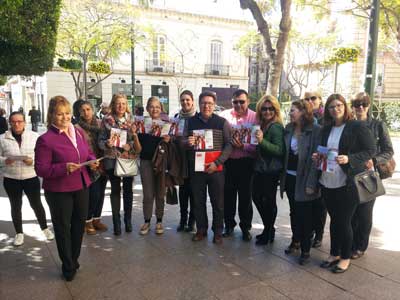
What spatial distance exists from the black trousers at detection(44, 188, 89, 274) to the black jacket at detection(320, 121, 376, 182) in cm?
289

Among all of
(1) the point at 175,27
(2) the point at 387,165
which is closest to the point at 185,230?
(2) the point at 387,165

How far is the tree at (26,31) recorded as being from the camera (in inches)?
205

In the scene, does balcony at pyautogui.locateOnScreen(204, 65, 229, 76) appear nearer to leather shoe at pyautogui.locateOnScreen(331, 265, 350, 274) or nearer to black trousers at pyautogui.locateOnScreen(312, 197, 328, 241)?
black trousers at pyautogui.locateOnScreen(312, 197, 328, 241)

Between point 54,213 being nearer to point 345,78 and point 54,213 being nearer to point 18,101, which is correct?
point 345,78

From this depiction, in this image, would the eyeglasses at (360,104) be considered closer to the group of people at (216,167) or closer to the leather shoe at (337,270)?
the group of people at (216,167)

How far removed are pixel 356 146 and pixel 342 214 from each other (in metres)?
0.77

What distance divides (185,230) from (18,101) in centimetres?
4589

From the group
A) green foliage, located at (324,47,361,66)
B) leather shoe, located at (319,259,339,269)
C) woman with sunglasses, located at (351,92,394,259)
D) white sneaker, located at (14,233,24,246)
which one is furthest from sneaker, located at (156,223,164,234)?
green foliage, located at (324,47,361,66)

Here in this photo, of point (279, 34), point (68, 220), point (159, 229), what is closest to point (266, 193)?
point (159, 229)

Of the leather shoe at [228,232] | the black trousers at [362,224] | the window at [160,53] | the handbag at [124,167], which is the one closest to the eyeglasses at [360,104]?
the black trousers at [362,224]

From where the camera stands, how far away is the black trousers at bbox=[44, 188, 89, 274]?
11.9 feet

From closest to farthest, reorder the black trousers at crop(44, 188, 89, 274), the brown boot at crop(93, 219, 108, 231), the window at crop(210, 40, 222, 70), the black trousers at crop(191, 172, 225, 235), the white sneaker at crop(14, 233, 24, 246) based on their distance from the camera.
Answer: the black trousers at crop(44, 188, 89, 274) < the black trousers at crop(191, 172, 225, 235) < the white sneaker at crop(14, 233, 24, 246) < the brown boot at crop(93, 219, 108, 231) < the window at crop(210, 40, 222, 70)

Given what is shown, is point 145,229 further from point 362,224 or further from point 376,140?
point 376,140

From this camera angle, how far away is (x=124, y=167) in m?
4.92
